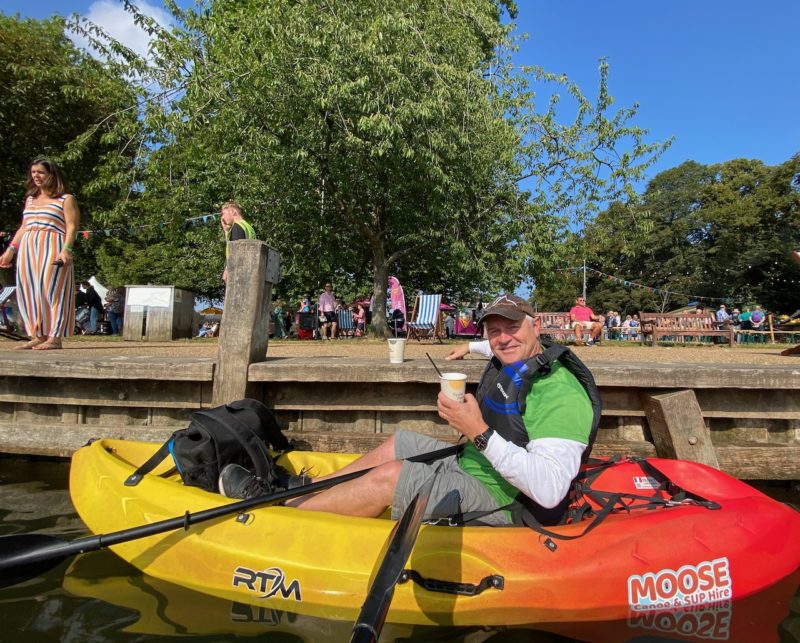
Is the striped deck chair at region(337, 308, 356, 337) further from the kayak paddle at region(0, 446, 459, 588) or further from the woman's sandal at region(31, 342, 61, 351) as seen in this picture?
the kayak paddle at region(0, 446, 459, 588)

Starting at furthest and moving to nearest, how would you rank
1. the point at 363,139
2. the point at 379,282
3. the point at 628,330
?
the point at 628,330, the point at 379,282, the point at 363,139

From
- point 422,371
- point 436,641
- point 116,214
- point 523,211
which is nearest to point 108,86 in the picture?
point 116,214

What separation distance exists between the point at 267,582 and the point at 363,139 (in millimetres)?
9427

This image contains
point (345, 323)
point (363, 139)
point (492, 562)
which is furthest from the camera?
point (345, 323)

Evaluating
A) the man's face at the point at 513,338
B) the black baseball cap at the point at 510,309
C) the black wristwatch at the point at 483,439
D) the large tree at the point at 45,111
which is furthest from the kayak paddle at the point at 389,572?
the large tree at the point at 45,111

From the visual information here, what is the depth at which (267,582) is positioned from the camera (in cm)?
229

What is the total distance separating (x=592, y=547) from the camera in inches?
86.0

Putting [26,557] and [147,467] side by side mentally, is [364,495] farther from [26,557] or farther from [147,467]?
[26,557]

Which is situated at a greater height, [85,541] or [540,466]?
[540,466]

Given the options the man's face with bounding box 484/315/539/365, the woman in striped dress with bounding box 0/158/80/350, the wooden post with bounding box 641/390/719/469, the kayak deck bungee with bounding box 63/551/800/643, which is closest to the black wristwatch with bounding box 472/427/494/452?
the man's face with bounding box 484/315/539/365

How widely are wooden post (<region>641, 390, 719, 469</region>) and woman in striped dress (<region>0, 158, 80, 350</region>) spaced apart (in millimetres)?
5791

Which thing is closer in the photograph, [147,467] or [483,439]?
[483,439]

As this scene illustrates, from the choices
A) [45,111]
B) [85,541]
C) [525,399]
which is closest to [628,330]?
[525,399]

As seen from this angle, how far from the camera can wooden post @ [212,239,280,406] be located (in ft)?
12.8
